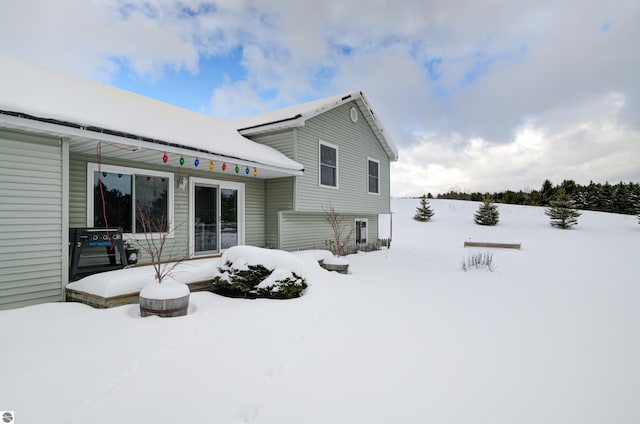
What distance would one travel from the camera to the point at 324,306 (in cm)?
549

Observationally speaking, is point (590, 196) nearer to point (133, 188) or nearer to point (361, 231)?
point (361, 231)

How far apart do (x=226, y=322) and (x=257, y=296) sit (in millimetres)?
1450

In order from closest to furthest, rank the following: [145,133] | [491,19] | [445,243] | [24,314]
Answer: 1. [24,314]
2. [145,133]
3. [491,19]
4. [445,243]

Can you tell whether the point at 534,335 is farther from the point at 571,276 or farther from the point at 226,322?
the point at 571,276

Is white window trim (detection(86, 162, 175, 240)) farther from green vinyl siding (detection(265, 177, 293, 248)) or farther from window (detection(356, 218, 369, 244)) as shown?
window (detection(356, 218, 369, 244))

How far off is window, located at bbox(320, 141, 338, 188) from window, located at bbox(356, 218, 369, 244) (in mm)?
3738

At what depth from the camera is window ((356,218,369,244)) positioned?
1473 cm

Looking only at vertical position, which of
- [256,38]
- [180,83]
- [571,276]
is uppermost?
[256,38]

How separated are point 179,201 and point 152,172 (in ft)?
3.05

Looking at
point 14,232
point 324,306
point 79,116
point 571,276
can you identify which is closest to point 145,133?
point 79,116

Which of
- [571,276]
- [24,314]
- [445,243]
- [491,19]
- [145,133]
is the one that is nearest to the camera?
[24,314]

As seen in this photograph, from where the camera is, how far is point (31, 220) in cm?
484

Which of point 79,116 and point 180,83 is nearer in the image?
point 79,116

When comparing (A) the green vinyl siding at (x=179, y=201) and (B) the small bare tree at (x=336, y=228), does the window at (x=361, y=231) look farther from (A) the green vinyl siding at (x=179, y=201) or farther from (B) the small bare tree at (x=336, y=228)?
(A) the green vinyl siding at (x=179, y=201)
